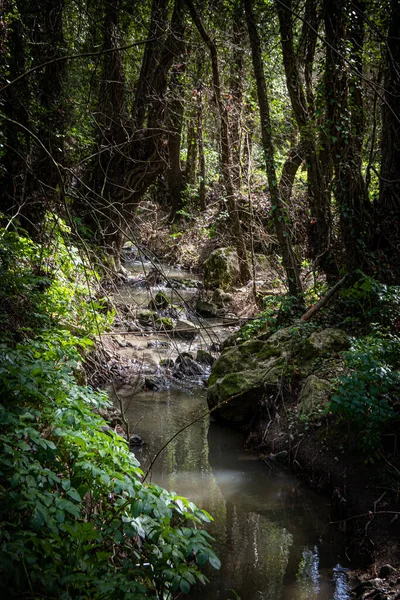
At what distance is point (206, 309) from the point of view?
11805mm

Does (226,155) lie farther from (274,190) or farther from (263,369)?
(263,369)

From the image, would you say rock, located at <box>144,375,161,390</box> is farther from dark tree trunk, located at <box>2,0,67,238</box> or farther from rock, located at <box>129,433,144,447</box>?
dark tree trunk, located at <box>2,0,67,238</box>

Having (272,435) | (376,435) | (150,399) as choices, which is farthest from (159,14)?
(376,435)

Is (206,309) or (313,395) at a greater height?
(206,309)

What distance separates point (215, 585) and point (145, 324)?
6.53 meters

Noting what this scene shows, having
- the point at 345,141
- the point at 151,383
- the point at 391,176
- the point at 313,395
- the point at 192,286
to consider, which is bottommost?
the point at 151,383

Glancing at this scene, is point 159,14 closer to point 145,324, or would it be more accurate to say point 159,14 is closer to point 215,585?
point 145,324

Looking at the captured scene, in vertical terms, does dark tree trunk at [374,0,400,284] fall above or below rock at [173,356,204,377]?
above

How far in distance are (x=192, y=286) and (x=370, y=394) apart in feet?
31.4

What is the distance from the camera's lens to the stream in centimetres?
371

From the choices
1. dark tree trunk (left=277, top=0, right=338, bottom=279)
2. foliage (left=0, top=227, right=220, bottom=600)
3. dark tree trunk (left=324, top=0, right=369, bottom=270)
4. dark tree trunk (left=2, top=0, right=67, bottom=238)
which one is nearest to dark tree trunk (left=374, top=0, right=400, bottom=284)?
dark tree trunk (left=324, top=0, right=369, bottom=270)

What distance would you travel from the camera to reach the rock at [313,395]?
5494 millimetres

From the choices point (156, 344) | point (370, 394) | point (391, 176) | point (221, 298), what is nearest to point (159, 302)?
point (156, 344)

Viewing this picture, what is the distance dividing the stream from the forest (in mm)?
155
